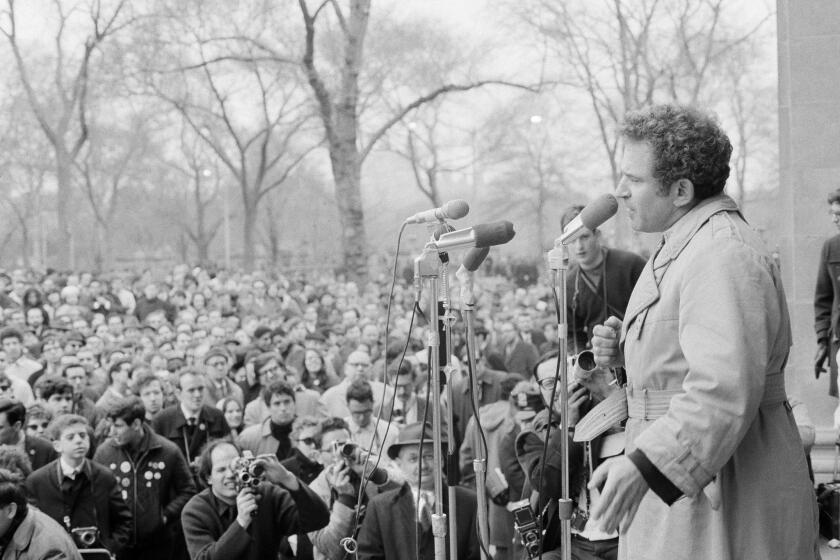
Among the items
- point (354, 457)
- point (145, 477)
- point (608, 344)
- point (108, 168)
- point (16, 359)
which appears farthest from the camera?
point (108, 168)

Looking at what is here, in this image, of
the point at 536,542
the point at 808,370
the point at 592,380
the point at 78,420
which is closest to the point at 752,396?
the point at 592,380

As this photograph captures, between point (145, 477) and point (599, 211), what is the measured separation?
185 inches

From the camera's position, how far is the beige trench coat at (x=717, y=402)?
8.10ft

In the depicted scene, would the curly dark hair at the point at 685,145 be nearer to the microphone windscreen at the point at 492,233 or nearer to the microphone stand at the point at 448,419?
the microphone windscreen at the point at 492,233

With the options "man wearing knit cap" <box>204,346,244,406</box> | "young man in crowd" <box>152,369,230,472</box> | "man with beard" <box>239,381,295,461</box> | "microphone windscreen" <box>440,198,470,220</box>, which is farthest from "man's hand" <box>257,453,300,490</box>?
"man wearing knit cap" <box>204,346,244,406</box>

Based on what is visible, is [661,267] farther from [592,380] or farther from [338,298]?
[338,298]

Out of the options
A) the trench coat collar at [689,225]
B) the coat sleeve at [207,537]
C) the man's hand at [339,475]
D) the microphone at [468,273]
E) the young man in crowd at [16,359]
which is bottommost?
the coat sleeve at [207,537]

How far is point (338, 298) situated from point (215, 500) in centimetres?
1821

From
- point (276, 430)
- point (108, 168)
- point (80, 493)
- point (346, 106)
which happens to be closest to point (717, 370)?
point (80, 493)

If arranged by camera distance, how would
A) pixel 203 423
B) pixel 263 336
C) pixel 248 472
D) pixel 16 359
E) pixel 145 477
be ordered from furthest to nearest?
pixel 263 336 → pixel 16 359 → pixel 203 423 → pixel 145 477 → pixel 248 472

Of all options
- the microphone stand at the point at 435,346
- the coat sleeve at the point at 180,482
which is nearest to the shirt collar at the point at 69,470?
the coat sleeve at the point at 180,482

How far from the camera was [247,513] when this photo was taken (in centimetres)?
550

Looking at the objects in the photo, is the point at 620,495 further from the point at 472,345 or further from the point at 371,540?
the point at 371,540

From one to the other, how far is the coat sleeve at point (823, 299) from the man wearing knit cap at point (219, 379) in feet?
15.9
